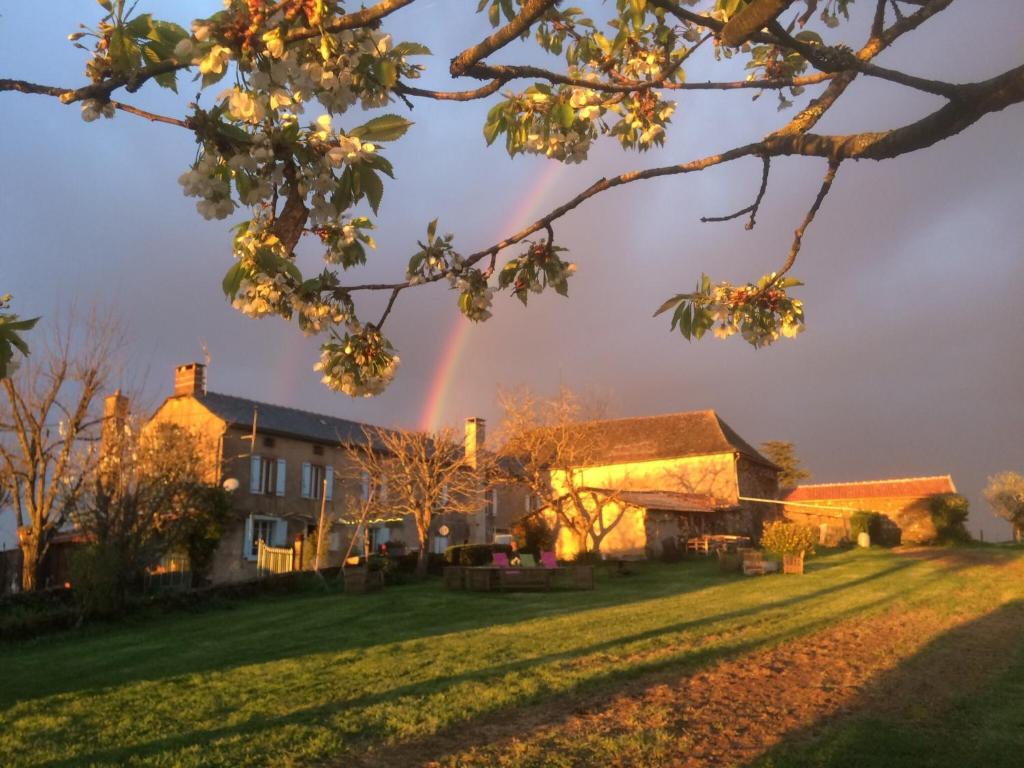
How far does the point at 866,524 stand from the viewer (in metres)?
39.1

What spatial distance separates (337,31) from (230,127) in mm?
450

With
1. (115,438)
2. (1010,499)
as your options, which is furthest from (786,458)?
(115,438)

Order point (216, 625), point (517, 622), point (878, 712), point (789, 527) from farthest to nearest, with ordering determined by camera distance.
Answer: point (789, 527)
point (216, 625)
point (517, 622)
point (878, 712)

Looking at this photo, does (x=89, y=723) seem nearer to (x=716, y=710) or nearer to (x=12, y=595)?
(x=716, y=710)

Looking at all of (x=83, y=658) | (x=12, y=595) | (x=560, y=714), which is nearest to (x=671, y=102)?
(x=560, y=714)

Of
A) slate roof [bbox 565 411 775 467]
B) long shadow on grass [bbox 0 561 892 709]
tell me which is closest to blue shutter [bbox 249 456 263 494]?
long shadow on grass [bbox 0 561 892 709]

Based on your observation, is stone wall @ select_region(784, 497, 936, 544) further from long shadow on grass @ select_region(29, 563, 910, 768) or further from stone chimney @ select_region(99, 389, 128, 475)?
stone chimney @ select_region(99, 389, 128, 475)

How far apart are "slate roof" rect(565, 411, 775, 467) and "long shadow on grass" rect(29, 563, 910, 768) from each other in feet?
97.2

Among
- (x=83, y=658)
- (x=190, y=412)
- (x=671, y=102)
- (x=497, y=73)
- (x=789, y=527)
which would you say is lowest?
(x=83, y=658)

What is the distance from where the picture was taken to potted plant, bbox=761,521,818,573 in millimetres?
24719

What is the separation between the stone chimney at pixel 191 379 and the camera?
33.8m

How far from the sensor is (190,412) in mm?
33188

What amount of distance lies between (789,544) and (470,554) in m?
11.3

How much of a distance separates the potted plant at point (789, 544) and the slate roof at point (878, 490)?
20.3 metres
